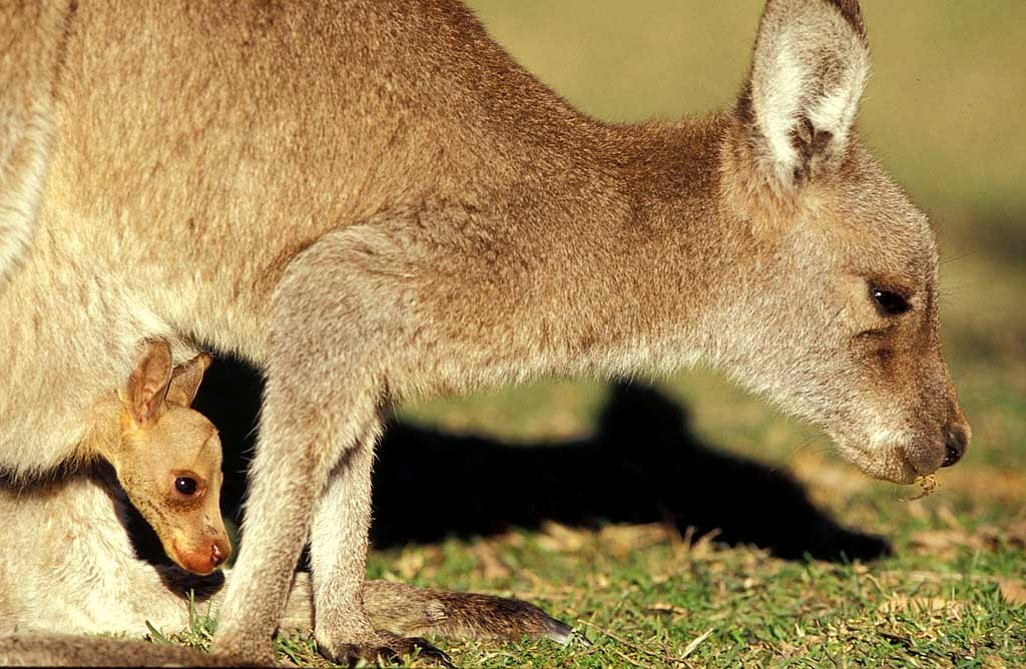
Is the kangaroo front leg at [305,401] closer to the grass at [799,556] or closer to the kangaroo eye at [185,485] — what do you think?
the kangaroo eye at [185,485]

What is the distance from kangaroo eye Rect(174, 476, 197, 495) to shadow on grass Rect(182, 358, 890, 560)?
6.71 feet

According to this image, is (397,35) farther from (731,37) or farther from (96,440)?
(731,37)

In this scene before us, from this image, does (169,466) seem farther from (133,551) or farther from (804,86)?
(804,86)

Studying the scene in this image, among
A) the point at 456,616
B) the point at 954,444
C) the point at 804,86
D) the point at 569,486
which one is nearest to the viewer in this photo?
the point at 804,86

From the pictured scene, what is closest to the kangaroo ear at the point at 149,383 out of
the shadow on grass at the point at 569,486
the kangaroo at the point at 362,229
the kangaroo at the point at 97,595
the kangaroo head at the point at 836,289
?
the kangaroo at the point at 362,229

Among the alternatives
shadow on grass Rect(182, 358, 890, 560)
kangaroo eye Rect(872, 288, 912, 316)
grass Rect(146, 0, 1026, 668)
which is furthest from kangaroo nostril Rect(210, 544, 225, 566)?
kangaroo eye Rect(872, 288, 912, 316)

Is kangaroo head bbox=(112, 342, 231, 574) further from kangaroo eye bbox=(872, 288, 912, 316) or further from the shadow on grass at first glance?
kangaroo eye bbox=(872, 288, 912, 316)

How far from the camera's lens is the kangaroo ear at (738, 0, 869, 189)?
13.8ft

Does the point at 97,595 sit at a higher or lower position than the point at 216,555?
lower

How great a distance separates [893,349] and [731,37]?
13.6 metres

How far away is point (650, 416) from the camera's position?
7.79 meters

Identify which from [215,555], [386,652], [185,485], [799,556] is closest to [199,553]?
[215,555]

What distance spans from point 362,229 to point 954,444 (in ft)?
7.27

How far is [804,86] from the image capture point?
4359mm
